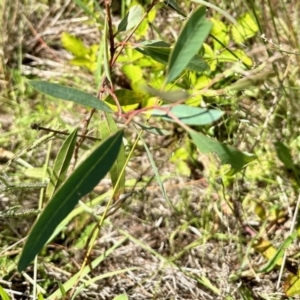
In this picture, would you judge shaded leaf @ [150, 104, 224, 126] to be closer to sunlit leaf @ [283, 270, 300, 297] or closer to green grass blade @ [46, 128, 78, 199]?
green grass blade @ [46, 128, 78, 199]

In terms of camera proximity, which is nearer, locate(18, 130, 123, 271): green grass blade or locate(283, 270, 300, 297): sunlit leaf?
locate(18, 130, 123, 271): green grass blade

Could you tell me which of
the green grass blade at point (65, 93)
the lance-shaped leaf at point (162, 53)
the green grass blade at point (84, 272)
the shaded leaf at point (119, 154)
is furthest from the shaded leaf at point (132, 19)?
the green grass blade at point (84, 272)

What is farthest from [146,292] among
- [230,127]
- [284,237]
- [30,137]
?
[30,137]

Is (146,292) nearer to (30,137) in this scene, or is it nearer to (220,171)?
(220,171)

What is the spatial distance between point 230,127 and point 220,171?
15cm

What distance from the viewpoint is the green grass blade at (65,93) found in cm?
88

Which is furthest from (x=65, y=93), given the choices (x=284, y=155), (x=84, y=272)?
(x=284, y=155)

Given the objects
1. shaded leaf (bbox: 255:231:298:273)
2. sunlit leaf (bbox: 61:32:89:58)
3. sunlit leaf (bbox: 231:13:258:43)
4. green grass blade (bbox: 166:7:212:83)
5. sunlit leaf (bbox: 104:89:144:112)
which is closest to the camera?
green grass blade (bbox: 166:7:212:83)

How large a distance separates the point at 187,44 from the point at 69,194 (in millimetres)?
281

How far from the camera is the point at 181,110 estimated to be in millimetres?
865

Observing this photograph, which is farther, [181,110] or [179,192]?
[179,192]

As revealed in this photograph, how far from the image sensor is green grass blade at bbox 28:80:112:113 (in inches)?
34.7

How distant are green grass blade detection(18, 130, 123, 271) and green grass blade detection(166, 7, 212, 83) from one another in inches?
5.5

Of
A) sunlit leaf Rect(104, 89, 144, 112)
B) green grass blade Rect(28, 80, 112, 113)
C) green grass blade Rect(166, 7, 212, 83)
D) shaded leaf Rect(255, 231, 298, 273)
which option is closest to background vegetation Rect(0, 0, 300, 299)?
shaded leaf Rect(255, 231, 298, 273)
